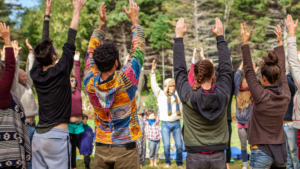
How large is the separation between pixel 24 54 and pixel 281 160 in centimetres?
3089

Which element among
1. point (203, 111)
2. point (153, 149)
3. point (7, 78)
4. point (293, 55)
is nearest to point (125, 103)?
point (203, 111)

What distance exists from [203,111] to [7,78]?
2.12 metres

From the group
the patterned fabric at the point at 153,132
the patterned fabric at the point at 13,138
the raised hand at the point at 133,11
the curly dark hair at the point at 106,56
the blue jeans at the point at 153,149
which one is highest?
the raised hand at the point at 133,11

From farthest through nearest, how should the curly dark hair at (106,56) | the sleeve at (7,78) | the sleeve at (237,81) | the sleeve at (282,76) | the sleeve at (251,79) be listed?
the sleeve at (237,81), the sleeve at (282,76), the sleeve at (251,79), the sleeve at (7,78), the curly dark hair at (106,56)

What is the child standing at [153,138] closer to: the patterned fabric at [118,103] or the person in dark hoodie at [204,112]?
the person in dark hoodie at [204,112]

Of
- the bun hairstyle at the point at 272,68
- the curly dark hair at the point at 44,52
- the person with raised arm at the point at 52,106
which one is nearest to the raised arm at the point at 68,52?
the person with raised arm at the point at 52,106

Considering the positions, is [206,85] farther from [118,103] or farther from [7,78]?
[7,78]

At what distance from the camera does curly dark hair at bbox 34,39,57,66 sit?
2816 millimetres

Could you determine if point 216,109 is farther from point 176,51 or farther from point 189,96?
point 176,51

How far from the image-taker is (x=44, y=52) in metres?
2.82

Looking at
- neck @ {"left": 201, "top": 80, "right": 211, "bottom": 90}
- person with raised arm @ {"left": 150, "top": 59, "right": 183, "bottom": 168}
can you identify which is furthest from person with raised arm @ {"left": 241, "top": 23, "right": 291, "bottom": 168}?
person with raised arm @ {"left": 150, "top": 59, "right": 183, "bottom": 168}

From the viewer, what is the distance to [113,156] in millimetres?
2438

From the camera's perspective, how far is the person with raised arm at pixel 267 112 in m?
2.88

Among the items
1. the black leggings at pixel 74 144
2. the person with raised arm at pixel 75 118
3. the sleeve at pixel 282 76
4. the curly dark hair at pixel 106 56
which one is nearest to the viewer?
the curly dark hair at pixel 106 56
